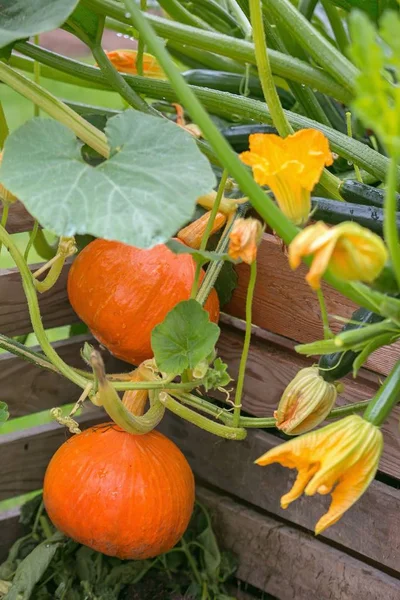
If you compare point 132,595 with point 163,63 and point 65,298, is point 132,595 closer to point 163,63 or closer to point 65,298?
point 65,298

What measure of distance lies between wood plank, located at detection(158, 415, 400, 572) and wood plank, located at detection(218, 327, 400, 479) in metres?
0.06

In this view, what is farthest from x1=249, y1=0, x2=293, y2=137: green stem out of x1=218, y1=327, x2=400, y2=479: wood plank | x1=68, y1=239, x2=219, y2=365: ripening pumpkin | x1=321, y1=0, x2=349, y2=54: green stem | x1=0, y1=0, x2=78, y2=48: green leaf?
x1=321, y1=0, x2=349, y2=54: green stem

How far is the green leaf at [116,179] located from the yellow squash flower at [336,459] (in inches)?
6.9

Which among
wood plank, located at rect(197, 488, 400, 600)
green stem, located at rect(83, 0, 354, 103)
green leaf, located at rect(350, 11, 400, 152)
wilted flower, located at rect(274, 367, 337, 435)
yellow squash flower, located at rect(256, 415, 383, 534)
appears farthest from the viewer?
wood plank, located at rect(197, 488, 400, 600)

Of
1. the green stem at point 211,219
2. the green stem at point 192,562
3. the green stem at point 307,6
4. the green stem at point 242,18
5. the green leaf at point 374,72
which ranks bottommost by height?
the green stem at point 192,562

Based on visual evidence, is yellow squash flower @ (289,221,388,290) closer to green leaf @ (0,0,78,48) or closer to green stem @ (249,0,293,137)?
green stem @ (249,0,293,137)

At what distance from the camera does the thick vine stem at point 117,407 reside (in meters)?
0.66

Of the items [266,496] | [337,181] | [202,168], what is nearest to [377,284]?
[202,168]

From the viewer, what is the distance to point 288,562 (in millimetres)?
1173

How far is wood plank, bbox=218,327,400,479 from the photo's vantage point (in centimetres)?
106

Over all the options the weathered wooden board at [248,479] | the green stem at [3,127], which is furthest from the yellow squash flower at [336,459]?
the green stem at [3,127]

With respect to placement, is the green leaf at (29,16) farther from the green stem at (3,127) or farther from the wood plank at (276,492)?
the wood plank at (276,492)

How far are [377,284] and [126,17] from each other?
62 centimetres

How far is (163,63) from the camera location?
54 cm
